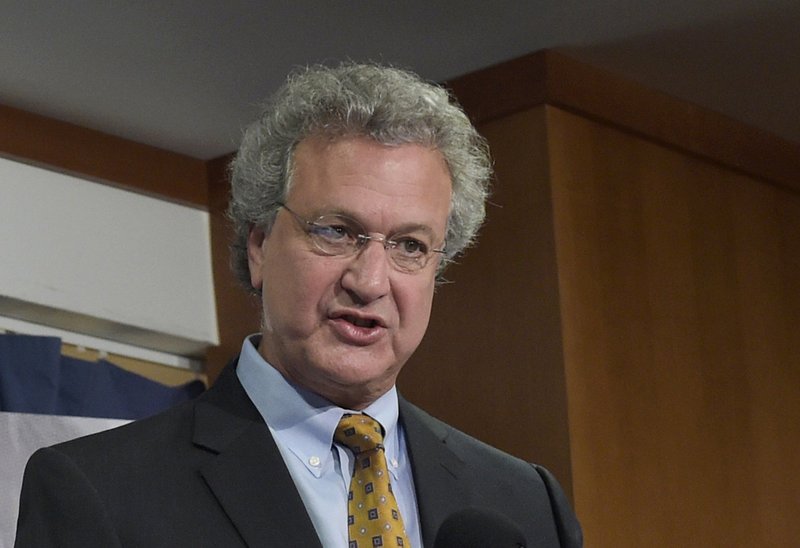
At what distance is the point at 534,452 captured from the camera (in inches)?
137

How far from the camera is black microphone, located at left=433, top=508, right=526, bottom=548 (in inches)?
60.4

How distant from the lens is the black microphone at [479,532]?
1.53 meters

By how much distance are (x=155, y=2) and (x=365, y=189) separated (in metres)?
1.56

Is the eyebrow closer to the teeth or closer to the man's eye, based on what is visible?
the man's eye

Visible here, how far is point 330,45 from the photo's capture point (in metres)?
3.57

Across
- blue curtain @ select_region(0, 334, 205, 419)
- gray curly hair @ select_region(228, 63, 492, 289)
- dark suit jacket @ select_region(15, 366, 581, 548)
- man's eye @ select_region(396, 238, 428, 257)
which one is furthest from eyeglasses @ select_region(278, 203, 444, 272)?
blue curtain @ select_region(0, 334, 205, 419)

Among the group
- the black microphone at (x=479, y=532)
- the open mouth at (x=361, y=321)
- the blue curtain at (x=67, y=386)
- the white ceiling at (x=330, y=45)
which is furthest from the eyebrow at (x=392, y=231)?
the blue curtain at (x=67, y=386)

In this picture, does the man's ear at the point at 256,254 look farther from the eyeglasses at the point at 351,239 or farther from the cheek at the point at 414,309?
the cheek at the point at 414,309

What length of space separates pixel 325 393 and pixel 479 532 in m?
0.44

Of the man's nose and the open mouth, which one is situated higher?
the man's nose

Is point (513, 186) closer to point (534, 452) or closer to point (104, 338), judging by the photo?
point (534, 452)

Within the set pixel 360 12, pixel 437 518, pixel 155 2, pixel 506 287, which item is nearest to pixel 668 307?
pixel 506 287

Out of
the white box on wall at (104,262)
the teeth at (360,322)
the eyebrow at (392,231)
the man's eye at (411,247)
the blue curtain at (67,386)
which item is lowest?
the blue curtain at (67,386)

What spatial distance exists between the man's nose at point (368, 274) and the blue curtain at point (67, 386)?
2.09 metres
